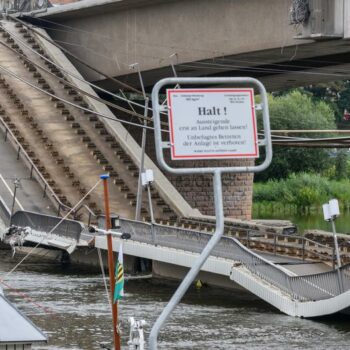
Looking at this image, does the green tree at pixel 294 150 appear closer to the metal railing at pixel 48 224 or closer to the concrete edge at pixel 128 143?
the concrete edge at pixel 128 143

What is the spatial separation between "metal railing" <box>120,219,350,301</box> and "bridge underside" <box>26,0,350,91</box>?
8.40 meters

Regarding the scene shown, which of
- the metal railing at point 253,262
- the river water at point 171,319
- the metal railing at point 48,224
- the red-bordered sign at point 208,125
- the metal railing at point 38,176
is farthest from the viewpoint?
the metal railing at point 38,176

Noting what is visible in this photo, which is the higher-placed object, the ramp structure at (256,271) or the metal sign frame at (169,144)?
the metal sign frame at (169,144)

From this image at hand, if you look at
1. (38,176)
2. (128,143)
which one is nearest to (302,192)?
(128,143)

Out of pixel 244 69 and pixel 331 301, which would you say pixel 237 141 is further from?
pixel 244 69

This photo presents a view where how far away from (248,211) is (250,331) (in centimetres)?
3512

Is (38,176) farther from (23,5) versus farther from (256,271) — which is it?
(256,271)

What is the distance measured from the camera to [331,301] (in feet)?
105

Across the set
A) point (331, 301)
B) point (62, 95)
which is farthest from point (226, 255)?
point (62, 95)

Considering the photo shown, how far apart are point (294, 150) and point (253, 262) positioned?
2056 inches

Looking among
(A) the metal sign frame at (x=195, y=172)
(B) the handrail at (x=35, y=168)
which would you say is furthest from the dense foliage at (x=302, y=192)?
(A) the metal sign frame at (x=195, y=172)

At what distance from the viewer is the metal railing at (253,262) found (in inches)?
1280

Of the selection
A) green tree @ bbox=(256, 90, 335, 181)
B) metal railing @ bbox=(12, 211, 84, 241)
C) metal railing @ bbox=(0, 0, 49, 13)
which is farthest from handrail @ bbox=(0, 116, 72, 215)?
green tree @ bbox=(256, 90, 335, 181)

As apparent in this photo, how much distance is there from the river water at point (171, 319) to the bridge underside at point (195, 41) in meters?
10.9
